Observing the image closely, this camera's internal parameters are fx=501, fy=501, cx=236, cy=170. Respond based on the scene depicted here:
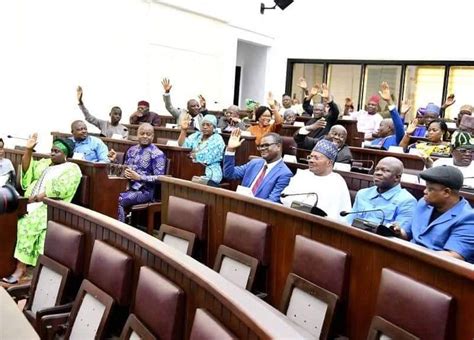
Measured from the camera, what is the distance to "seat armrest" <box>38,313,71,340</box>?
2.07 m

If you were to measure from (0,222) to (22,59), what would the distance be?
343 cm

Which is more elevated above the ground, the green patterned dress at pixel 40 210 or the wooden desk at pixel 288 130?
the wooden desk at pixel 288 130

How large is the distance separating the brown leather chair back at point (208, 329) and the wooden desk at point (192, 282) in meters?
0.02

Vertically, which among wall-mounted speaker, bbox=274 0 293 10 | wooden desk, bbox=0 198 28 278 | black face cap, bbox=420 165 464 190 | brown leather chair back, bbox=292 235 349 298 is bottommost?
wooden desk, bbox=0 198 28 278

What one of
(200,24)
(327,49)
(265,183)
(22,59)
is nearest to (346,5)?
(327,49)

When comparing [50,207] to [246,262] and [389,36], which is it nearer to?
[246,262]

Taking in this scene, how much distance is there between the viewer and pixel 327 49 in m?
10.6

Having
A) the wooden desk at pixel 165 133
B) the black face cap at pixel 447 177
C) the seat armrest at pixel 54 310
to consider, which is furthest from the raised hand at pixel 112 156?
the black face cap at pixel 447 177

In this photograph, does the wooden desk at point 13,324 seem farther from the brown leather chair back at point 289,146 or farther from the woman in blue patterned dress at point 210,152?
the brown leather chair back at point 289,146

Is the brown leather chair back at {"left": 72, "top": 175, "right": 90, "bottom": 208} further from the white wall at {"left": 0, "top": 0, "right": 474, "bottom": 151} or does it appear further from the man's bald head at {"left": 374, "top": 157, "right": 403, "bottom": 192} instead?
the white wall at {"left": 0, "top": 0, "right": 474, "bottom": 151}

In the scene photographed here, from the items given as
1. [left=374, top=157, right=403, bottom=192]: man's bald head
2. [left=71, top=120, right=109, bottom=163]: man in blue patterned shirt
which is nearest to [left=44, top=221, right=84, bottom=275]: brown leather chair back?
[left=374, top=157, right=403, bottom=192]: man's bald head

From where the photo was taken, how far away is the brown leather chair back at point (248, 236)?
7.56 feet

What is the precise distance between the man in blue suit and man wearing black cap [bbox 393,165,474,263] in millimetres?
1054

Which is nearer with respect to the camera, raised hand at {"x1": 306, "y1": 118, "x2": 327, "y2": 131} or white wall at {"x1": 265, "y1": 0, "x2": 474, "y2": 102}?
raised hand at {"x1": 306, "y1": 118, "x2": 327, "y2": 131}
